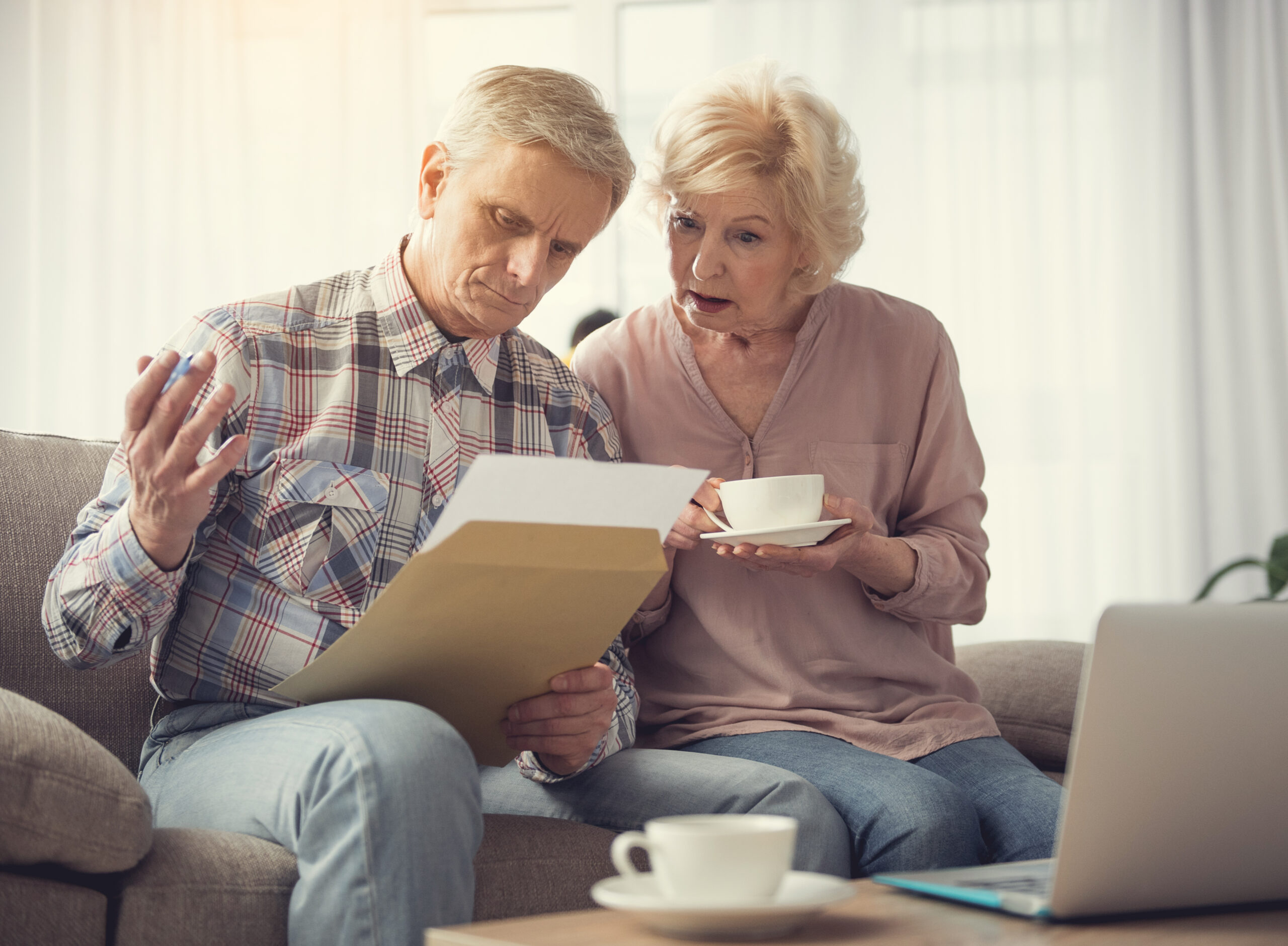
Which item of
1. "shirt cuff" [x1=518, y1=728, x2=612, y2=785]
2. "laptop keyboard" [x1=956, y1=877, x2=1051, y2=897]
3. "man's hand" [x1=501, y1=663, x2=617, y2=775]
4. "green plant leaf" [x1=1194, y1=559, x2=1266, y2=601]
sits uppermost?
"green plant leaf" [x1=1194, y1=559, x2=1266, y2=601]

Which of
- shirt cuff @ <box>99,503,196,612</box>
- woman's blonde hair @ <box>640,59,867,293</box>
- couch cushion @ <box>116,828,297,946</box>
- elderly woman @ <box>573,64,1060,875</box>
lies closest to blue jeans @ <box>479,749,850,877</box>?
elderly woman @ <box>573,64,1060,875</box>

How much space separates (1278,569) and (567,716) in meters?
0.65

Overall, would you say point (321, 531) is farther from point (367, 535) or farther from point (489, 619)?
point (489, 619)

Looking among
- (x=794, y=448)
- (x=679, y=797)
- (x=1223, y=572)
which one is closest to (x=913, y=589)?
(x=794, y=448)

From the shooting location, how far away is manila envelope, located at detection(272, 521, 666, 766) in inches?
35.3

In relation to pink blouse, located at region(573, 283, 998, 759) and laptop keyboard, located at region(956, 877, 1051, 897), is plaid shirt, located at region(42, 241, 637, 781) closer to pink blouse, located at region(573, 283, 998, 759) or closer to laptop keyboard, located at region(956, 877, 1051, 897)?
pink blouse, located at region(573, 283, 998, 759)

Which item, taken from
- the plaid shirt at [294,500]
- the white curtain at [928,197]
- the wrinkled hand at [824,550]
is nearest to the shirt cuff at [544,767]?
the plaid shirt at [294,500]

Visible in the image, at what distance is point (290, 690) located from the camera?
1011mm

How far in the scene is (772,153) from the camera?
4.97 ft

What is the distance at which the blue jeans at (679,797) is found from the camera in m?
1.19

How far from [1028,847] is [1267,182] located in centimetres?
288

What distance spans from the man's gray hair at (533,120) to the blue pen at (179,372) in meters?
0.48

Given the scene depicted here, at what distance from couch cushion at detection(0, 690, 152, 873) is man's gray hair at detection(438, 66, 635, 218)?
73cm

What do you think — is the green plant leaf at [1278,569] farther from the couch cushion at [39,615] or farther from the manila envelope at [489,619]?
the couch cushion at [39,615]
